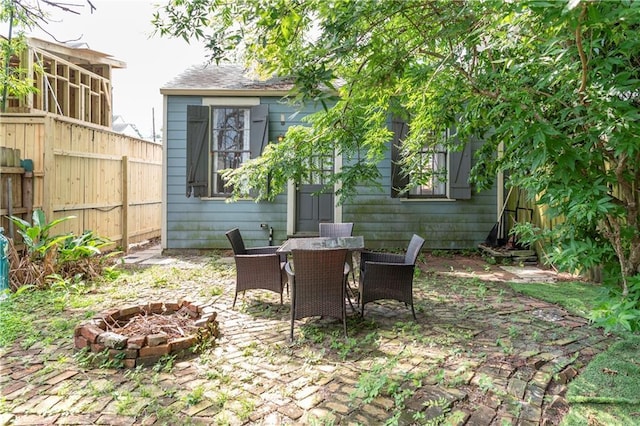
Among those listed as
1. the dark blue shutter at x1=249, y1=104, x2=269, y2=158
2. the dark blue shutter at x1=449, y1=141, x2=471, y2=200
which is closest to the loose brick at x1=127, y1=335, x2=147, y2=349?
the dark blue shutter at x1=249, y1=104, x2=269, y2=158

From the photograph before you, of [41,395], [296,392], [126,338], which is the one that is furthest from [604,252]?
[41,395]

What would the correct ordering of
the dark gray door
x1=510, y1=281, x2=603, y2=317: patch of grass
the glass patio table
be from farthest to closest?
1. the dark gray door
2. x1=510, y1=281, x2=603, y2=317: patch of grass
3. the glass patio table

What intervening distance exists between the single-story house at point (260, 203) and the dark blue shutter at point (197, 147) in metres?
0.02

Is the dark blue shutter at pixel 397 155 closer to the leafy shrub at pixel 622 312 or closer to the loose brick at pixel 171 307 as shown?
the loose brick at pixel 171 307

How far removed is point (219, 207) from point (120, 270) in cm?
231

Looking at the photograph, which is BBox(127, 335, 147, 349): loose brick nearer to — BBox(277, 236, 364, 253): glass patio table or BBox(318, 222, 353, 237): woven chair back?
BBox(277, 236, 364, 253): glass patio table

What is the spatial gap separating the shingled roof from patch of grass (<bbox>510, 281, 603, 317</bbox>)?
5281 mm

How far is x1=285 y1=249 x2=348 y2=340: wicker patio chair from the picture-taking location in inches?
144

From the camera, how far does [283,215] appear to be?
844 cm

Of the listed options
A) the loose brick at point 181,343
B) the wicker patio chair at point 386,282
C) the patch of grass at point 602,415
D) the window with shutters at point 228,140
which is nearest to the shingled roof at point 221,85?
the window with shutters at point 228,140

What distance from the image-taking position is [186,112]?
8.19 m

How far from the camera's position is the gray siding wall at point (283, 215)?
325 inches

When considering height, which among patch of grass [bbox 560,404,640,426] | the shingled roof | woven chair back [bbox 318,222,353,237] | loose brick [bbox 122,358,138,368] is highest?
the shingled roof

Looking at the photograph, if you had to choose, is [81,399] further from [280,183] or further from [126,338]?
[280,183]
